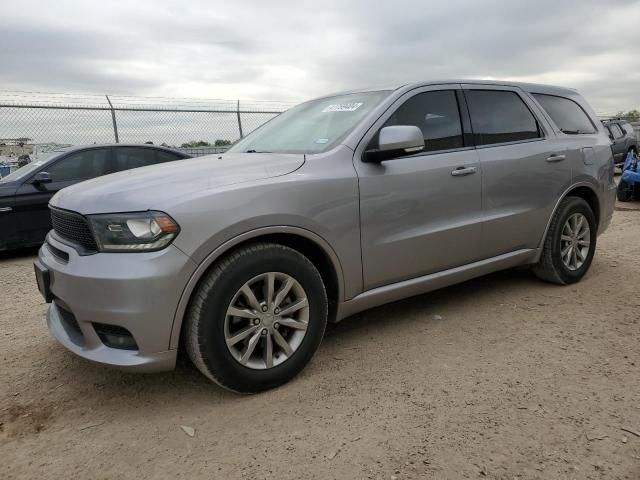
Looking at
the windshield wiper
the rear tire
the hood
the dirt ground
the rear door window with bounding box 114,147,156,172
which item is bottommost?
the dirt ground

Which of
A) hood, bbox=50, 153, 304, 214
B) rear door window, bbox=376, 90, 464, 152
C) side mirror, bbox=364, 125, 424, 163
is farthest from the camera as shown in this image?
rear door window, bbox=376, 90, 464, 152

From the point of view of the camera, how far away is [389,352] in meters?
3.19

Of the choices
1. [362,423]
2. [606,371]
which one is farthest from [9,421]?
[606,371]

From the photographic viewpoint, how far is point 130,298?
2312 millimetres

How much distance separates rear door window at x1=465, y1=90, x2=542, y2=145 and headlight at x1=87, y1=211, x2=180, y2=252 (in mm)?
2352

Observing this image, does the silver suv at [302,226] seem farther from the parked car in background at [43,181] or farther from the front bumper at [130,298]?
the parked car in background at [43,181]

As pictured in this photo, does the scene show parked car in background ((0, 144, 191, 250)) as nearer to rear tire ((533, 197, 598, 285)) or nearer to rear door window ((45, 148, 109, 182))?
rear door window ((45, 148, 109, 182))

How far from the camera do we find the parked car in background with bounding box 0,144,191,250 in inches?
241

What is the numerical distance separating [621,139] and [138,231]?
17109mm

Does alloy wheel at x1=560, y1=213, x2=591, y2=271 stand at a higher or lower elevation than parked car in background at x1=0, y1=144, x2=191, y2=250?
lower

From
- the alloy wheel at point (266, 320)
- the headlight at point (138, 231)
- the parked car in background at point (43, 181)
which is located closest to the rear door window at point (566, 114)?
the alloy wheel at point (266, 320)

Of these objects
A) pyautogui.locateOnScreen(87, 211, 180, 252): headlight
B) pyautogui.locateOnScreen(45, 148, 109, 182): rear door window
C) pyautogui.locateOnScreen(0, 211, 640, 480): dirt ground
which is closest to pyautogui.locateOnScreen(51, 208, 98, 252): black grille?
pyautogui.locateOnScreen(87, 211, 180, 252): headlight

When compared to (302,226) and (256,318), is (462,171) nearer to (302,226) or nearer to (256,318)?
(302,226)

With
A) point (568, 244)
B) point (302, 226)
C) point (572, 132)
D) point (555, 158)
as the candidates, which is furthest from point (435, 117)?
point (568, 244)
